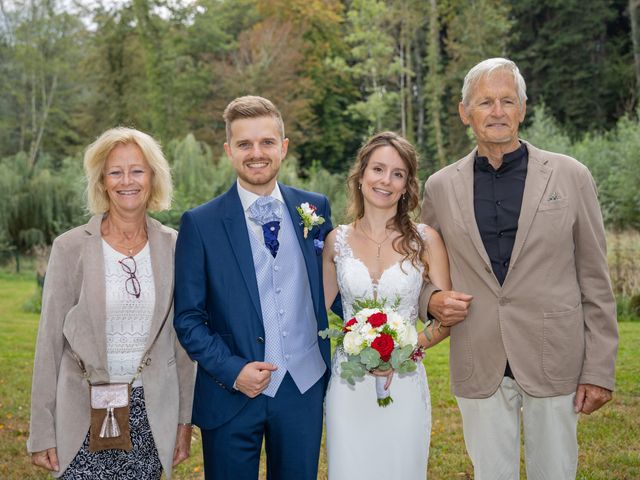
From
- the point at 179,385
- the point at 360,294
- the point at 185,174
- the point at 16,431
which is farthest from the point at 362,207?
the point at 185,174

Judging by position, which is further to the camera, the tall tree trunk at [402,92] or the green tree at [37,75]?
the green tree at [37,75]

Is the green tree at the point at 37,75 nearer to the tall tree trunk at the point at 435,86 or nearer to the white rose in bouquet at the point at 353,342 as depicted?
the tall tree trunk at the point at 435,86

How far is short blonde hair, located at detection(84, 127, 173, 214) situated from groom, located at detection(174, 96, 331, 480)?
0.36 meters

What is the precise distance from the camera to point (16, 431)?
7.02 meters

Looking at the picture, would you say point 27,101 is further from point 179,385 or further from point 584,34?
point 179,385

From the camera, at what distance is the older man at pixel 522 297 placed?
12.6 ft

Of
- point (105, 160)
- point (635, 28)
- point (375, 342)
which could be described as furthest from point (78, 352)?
point (635, 28)

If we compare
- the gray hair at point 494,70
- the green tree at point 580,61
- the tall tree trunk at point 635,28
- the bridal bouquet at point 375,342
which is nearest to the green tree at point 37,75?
the green tree at point 580,61

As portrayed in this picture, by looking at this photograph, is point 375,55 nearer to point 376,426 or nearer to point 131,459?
point 376,426

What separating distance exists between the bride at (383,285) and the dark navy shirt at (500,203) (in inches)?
12.2

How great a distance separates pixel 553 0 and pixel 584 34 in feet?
6.98

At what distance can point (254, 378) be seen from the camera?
3.45 m

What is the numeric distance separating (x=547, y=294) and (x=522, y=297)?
129 millimetres

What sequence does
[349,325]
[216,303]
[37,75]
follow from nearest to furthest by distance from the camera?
[216,303]
[349,325]
[37,75]
